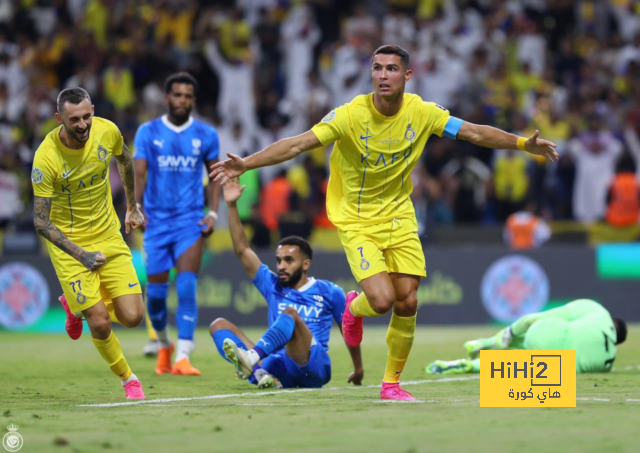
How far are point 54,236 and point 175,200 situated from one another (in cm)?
303

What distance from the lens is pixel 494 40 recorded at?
20.2m

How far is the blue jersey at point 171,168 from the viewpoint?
36.1 feet

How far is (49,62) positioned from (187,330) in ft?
38.6

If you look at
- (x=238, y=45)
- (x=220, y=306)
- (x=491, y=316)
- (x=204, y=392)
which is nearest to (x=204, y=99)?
(x=238, y=45)

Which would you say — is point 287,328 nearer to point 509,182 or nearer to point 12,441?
point 12,441

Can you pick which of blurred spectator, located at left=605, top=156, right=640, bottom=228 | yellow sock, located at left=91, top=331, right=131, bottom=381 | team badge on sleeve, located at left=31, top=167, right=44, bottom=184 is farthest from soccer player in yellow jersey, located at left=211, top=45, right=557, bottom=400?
blurred spectator, located at left=605, top=156, right=640, bottom=228

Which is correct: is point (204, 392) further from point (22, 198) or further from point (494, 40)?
Result: point (494, 40)

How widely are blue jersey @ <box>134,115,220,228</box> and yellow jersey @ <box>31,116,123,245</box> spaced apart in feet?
7.70

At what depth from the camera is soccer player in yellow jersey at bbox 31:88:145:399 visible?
317 inches

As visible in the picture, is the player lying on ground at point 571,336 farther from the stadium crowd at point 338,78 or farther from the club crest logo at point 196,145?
the stadium crowd at point 338,78

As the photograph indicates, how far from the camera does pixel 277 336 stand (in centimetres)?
884

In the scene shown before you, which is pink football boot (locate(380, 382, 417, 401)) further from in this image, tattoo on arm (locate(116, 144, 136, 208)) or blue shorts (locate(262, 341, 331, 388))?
tattoo on arm (locate(116, 144, 136, 208))

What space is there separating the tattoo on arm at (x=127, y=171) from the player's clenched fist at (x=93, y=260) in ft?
2.99

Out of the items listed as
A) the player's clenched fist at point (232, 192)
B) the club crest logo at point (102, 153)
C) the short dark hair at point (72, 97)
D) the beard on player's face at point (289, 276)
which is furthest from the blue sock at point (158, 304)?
the short dark hair at point (72, 97)
